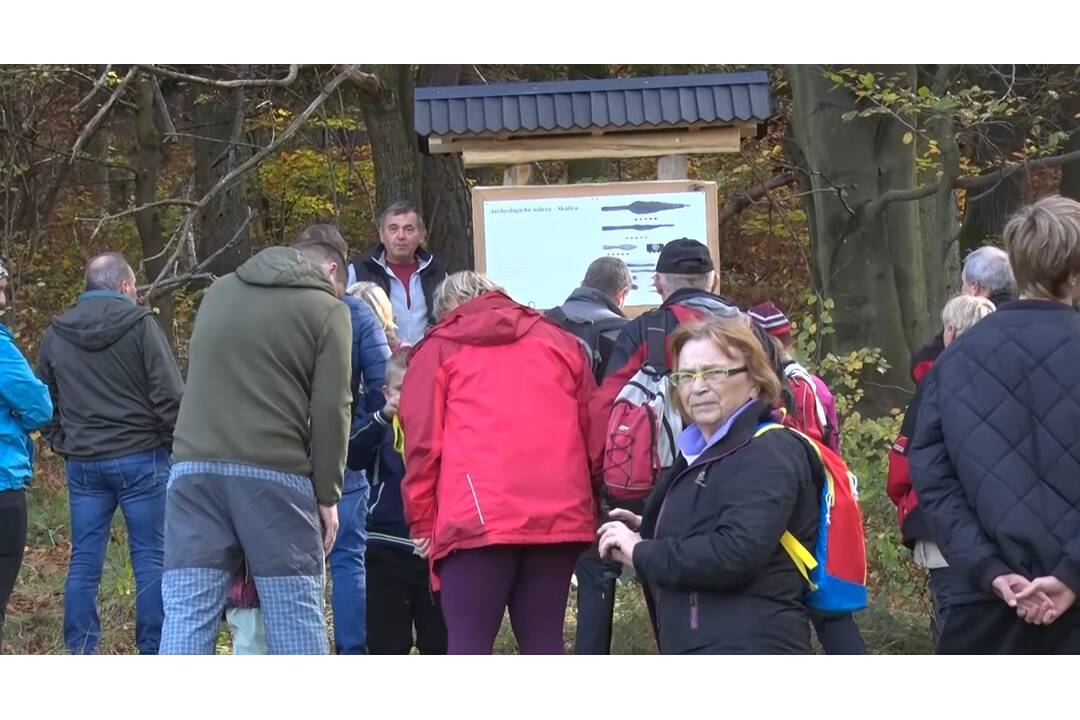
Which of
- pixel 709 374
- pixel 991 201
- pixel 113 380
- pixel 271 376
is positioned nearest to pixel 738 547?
pixel 709 374

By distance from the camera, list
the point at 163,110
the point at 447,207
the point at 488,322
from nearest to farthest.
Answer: the point at 488,322 → the point at 447,207 → the point at 163,110

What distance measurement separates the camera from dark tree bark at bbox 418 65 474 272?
14.1 m

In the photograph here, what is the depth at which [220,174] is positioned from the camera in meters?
17.1

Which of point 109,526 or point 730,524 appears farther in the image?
point 109,526

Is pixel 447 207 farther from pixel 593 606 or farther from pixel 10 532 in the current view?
pixel 593 606

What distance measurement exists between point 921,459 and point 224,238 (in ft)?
45.5

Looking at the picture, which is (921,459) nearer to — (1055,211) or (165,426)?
(1055,211)

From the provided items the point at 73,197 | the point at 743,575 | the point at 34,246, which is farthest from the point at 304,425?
the point at 73,197

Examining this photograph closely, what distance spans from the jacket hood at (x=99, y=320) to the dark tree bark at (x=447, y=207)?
7.49 m

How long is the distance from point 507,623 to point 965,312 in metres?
3.07

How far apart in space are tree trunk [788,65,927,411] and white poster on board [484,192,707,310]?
3653mm

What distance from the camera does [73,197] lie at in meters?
19.2

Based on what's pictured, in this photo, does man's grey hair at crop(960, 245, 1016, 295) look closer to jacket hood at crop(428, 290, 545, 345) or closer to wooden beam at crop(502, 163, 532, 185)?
jacket hood at crop(428, 290, 545, 345)

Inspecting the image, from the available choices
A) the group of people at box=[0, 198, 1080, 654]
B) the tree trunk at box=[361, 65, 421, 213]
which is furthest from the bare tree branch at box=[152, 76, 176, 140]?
the group of people at box=[0, 198, 1080, 654]
